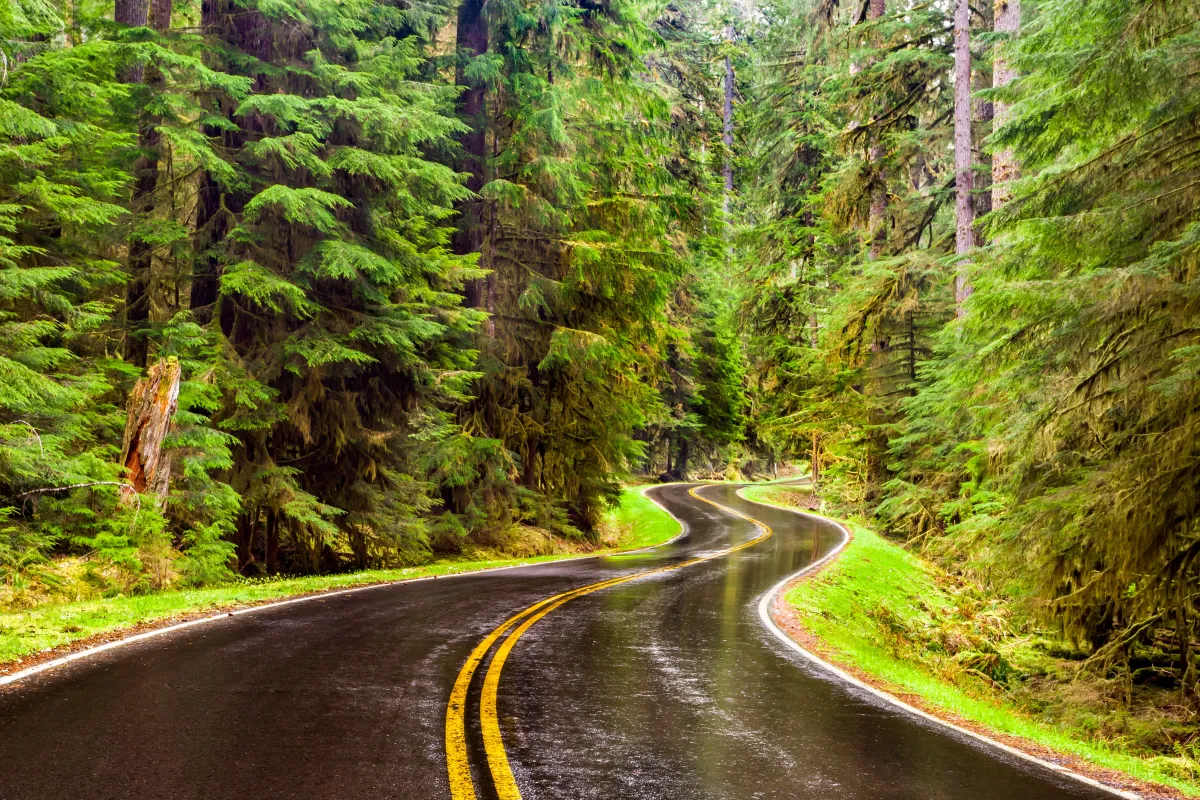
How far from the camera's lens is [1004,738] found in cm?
703

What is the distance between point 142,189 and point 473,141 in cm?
985

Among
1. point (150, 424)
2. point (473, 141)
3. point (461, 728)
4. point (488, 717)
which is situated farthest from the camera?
point (473, 141)

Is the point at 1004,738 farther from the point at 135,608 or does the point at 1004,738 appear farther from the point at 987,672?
the point at 135,608

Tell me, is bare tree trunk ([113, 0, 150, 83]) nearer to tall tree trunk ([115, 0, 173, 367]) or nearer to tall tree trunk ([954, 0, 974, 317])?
tall tree trunk ([115, 0, 173, 367])

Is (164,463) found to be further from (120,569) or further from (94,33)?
(94,33)

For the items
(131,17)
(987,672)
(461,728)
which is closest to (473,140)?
(131,17)

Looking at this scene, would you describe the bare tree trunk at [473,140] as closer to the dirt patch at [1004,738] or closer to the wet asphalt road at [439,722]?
the wet asphalt road at [439,722]

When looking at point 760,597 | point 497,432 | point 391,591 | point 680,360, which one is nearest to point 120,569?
point 391,591

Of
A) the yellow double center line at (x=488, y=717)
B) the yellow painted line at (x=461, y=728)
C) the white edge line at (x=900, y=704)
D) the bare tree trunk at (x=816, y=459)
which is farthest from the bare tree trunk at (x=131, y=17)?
the bare tree trunk at (x=816, y=459)

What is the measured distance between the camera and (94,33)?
16.7 metres

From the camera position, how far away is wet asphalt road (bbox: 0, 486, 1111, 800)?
4.95m

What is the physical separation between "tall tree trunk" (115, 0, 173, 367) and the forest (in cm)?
11

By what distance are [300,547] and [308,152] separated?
831 centimetres

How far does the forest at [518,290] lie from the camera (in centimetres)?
1002
